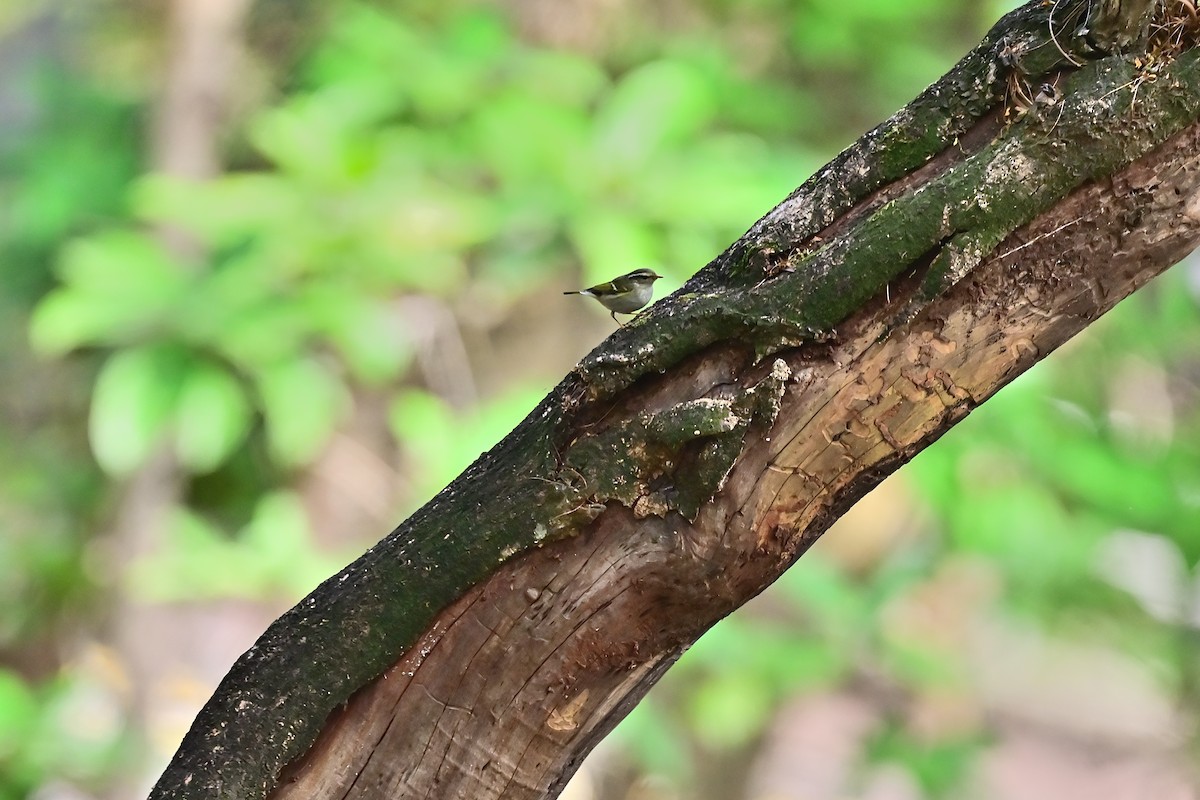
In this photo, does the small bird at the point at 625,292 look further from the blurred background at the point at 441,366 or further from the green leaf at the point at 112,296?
the green leaf at the point at 112,296

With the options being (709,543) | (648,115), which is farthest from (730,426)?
(648,115)

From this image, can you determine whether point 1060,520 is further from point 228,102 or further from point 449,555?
point 228,102

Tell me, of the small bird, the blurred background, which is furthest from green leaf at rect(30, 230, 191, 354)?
the small bird

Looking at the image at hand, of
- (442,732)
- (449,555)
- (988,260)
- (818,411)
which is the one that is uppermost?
(988,260)

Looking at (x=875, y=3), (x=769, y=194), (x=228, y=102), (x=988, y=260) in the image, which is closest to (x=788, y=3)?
(x=875, y=3)

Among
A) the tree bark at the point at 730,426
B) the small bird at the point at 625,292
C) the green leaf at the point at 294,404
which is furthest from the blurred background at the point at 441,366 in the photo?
the tree bark at the point at 730,426

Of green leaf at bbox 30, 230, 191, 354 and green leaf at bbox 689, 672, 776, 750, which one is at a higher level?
green leaf at bbox 30, 230, 191, 354

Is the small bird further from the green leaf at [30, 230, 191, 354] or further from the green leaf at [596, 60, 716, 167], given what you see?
the green leaf at [30, 230, 191, 354]
